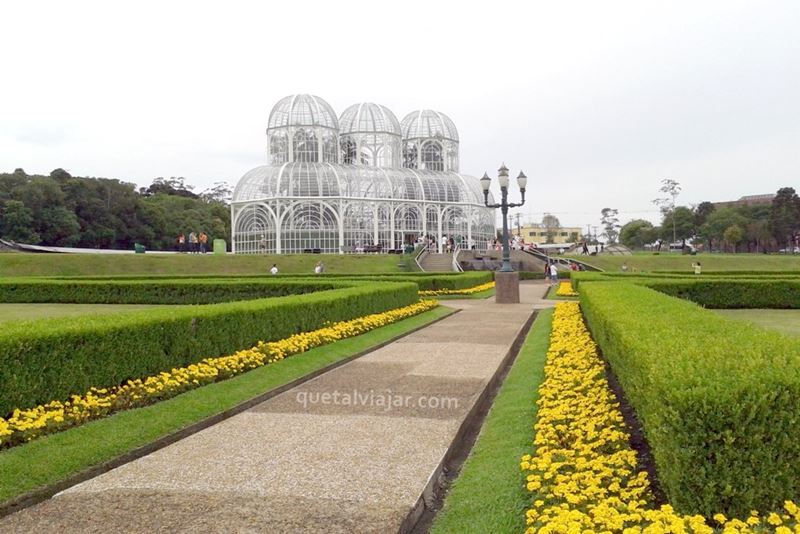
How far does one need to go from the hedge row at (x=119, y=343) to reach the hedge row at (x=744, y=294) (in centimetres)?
1294

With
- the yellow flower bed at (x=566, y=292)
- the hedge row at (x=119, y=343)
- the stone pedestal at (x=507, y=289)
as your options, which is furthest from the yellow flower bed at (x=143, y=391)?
the yellow flower bed at (x=566, y=292)

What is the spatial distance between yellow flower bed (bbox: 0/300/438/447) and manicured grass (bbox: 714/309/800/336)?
9159mm

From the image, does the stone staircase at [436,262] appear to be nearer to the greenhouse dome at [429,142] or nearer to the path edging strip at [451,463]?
the greenhouse dome at [429,142]

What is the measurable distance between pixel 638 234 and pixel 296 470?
379 feet

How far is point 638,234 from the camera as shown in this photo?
11306 centimetres

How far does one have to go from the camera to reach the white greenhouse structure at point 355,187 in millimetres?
49031

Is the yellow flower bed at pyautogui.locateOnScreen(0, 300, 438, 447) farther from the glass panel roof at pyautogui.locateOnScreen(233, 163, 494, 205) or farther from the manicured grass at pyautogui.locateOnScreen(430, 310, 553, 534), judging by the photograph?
the glass panel roof at pyautogui.locateOnScreen(233, 163, 494, 205)

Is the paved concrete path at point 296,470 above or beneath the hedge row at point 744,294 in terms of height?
beneath

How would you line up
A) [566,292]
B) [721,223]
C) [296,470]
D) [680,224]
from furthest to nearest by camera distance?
1. [680,224]
2. [721,223]
3. [566,292]
4. [296,470]

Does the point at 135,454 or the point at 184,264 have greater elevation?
the point at 184,264

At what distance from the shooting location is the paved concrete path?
420 centimetres

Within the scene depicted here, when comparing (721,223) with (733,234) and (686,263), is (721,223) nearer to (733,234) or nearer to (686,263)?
(733,234)

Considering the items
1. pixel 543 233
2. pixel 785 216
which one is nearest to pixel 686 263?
pixel 785 216

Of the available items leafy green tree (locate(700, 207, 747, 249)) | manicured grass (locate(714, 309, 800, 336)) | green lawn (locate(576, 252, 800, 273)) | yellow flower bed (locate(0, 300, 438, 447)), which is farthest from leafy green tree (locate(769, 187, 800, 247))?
yellow flower bed (locate(0, 300, 438, 447))
